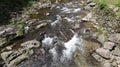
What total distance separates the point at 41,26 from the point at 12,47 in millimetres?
3104

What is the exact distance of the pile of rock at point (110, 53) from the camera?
1066 centimetres

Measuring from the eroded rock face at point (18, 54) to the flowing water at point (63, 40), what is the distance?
0.33 metres

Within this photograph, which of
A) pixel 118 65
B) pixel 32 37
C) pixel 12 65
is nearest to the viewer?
pixel 118 65

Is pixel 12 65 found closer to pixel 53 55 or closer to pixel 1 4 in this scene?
pixel 53 55

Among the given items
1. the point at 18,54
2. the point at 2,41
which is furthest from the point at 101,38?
the point at 2,41

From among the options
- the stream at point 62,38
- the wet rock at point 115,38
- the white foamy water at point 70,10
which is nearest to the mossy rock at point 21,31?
the stream at point 62,38

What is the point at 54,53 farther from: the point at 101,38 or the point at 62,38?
the point at 101,38

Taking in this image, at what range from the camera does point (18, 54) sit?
1178 centimetres

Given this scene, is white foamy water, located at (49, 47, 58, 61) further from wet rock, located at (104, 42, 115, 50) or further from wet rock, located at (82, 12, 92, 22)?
wet rock, located at (82, 12, 92, 22)

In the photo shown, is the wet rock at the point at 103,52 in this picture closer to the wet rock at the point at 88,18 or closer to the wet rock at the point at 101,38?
the wet rock at the point at 101,38

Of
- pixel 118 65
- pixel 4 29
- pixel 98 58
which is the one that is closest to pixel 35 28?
pixel 4 29

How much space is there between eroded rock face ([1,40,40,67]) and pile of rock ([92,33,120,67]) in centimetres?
386

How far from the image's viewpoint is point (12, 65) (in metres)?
11.0

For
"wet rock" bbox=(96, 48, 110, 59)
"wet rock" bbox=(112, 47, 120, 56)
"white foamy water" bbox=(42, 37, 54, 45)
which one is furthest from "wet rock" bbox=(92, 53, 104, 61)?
"white foamy water" bbox=(42, 37, 54, 45)
